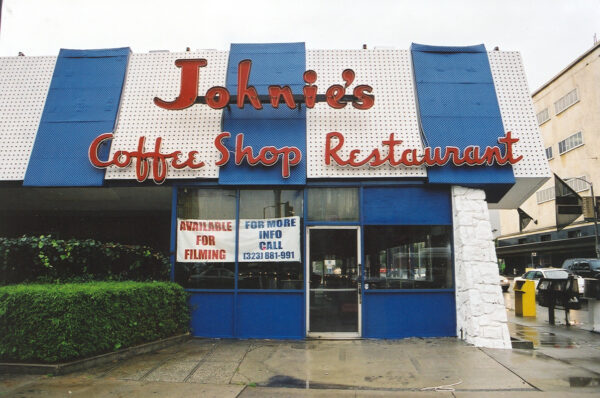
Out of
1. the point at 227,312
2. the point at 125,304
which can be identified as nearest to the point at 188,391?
the point at 125,304

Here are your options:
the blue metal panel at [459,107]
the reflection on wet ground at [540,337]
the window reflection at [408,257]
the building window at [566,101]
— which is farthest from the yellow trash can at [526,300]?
the building window at [566,101]

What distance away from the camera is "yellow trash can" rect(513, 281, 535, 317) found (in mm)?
13727

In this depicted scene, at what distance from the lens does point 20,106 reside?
399 inches

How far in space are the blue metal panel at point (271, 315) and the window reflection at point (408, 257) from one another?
1.64m

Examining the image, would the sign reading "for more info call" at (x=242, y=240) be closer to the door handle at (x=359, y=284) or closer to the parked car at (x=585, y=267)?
the door handle at (x=359, y=284)

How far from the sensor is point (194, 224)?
9.49 meters

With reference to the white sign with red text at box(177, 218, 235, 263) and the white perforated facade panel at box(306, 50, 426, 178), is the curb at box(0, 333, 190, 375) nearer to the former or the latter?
the white sign with red text at box(177, 218, 235, 263)

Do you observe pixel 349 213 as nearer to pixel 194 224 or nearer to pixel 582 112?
pixel 194 224

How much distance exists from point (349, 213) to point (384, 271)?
1451mm

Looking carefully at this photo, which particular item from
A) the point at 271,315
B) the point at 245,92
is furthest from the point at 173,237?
the point at 245,92

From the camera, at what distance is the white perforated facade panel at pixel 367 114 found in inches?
366

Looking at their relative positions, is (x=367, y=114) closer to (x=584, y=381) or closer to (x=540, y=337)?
(x=584, y=381)

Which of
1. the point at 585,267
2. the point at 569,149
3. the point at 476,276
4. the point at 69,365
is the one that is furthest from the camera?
the point at 569,149

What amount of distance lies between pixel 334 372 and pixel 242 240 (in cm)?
366
